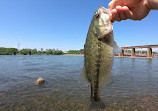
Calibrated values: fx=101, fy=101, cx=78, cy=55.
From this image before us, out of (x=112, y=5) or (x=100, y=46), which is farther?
(x=112, y=5)

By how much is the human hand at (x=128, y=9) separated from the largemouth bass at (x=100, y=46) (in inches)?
9.6

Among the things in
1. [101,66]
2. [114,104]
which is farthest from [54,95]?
[101,66]

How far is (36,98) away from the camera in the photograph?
7.71 meters

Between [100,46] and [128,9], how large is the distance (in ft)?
4.85

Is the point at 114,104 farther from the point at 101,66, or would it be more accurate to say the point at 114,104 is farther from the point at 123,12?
the point at 123,12

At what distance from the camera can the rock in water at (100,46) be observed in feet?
10.3

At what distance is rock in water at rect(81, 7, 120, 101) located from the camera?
3.14 m

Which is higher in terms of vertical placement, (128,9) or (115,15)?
(128,9)

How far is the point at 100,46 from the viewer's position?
314cm

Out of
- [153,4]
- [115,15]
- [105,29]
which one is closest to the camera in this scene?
[153,4]

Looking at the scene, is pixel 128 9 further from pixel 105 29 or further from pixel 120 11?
pixel 105 29

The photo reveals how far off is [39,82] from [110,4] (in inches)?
414

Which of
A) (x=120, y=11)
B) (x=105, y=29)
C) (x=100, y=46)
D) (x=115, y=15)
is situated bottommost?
(x=100, y=46)

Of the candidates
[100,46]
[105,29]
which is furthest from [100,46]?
[105,29]
